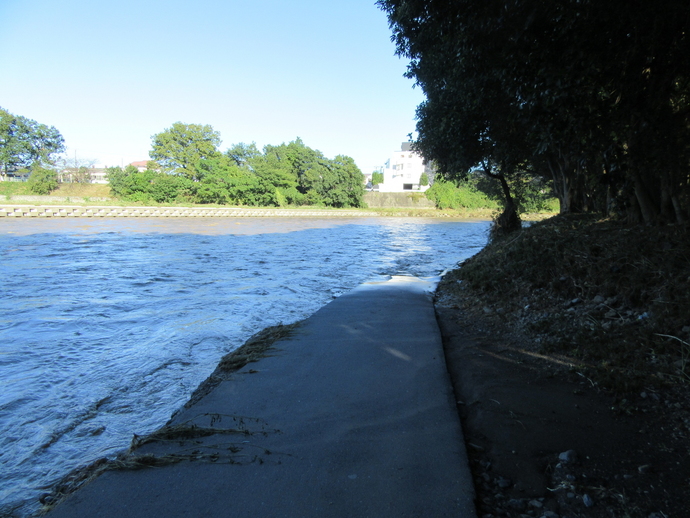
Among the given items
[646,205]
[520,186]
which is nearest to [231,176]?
[520,186]

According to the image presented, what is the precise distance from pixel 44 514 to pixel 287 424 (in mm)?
1600

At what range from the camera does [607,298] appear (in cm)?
560

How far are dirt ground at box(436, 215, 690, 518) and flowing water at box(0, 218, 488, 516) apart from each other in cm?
290

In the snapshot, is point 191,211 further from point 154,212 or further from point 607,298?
point 607,298

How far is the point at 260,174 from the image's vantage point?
59.6 m

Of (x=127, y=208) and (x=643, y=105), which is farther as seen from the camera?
(x=127, y=208)

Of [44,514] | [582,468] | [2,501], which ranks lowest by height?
[2,501]

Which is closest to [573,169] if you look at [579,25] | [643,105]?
[643,105]

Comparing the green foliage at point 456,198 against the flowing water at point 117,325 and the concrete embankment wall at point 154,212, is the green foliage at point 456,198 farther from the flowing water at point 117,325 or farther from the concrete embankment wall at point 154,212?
the flowing water at point 117,325

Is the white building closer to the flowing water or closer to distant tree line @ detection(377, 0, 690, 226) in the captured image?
the flowing water

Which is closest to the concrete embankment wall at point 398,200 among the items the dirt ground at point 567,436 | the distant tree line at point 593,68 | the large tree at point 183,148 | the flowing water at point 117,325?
the large tree at point 183,148

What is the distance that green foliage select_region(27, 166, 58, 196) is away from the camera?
49.2 m

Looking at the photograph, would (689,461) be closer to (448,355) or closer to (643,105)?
(448,355)

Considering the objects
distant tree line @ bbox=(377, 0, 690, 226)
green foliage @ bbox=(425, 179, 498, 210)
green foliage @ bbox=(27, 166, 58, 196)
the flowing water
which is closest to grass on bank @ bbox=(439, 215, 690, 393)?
distant tree line @ bbox=(377, 0, 690, 226)
